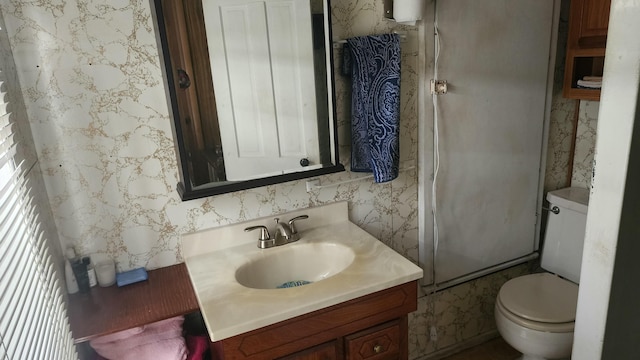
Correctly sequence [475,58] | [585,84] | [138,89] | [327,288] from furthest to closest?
1. [585,84]
2. [475,58]
3. [138,89]
4. [327,288]

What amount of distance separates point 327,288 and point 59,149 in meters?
0.93

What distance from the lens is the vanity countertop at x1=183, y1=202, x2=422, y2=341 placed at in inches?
47.4

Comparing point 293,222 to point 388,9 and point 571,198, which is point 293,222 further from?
point 571,198

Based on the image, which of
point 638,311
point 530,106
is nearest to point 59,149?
point 638,311

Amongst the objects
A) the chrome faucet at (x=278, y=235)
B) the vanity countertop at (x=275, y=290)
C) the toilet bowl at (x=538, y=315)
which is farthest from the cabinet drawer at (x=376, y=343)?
the toilet bowl at (x=538, y=315)

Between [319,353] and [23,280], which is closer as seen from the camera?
[23,280]

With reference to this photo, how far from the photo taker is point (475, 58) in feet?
6.05

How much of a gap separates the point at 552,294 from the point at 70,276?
75.7 inches

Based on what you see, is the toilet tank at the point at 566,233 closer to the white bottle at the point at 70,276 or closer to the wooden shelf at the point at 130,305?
the wooden shelf at the point at 130,305

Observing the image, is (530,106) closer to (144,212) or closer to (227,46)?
(227,46)

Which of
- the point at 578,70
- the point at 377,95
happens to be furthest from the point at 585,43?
the point at 377,95

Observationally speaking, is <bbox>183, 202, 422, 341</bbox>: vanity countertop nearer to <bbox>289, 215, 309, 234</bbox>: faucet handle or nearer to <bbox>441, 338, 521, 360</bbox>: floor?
<bbox>289, 215, 309, 234</bbox>: faucet handle

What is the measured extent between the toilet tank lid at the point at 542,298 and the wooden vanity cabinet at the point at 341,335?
674 mm

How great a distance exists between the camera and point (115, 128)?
1.42m
